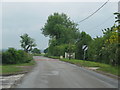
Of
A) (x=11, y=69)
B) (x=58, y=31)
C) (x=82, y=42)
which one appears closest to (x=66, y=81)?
(x=11, y=69)

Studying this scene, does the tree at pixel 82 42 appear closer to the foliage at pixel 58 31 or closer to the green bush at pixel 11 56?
the green bush at pixel 11 56

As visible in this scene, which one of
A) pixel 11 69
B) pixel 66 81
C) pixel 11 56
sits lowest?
pixel 66 81

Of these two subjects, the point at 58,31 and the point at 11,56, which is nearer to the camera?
the point at 11,56

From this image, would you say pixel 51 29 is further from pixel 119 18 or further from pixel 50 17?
pixel 119 18

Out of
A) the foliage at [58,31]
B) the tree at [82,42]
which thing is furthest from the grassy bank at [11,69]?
the foliage at [58,31]

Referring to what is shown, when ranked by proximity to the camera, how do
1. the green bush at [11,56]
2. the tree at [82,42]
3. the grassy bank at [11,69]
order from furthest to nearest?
the tree at [82,42]
the green bush at [11,56]
the grassy bank at [11,69]

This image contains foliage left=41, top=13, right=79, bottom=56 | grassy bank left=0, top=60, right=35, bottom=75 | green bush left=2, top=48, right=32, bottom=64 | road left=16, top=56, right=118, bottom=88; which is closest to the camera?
road left=16, top=56, right=118, bottom=88

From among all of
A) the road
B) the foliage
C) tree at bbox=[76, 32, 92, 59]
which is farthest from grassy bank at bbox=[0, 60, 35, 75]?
the foliage

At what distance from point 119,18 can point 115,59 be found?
216 inches

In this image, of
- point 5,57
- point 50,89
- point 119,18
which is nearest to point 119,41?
point 119,18

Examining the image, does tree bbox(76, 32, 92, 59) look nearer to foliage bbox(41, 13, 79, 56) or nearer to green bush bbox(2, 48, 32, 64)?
green bush bbox(2, 48, 32, 64)

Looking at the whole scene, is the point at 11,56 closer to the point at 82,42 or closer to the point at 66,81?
the point at 66,81

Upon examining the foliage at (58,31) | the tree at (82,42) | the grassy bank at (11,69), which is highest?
the foliage at (58,31)

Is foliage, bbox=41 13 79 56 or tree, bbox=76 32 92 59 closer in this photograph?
tree, bbox=76 32 92 59
